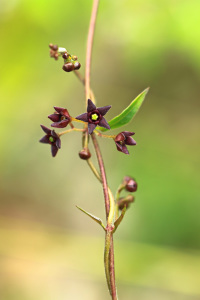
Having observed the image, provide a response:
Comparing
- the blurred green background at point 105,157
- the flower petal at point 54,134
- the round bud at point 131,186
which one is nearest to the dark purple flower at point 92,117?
the flower petal at point 54,134

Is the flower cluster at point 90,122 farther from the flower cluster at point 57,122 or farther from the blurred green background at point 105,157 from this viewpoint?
the blurred green background at point 105,157

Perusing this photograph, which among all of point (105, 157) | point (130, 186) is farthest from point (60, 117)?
point (105, 157)

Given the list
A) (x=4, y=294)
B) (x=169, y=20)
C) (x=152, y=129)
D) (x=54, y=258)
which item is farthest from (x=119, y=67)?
(x=4, y=294)

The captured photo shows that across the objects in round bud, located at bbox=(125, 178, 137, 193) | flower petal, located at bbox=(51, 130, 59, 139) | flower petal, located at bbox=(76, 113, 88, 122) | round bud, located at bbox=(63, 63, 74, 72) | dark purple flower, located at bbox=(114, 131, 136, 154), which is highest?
round bud, located at bbox=(63, 63, 74, 72)

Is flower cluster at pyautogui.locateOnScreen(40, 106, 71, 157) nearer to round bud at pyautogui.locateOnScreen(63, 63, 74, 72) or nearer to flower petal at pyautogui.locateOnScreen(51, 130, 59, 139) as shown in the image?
flower petal at pyautogui.locateOnScreen(51, 130, 59, 139)

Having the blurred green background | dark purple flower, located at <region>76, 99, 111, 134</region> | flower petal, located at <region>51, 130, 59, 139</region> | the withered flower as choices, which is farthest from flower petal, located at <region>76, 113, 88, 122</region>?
the blurred green background

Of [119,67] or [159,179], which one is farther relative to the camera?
[119,67]

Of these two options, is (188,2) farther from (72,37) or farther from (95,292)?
(95,292)
